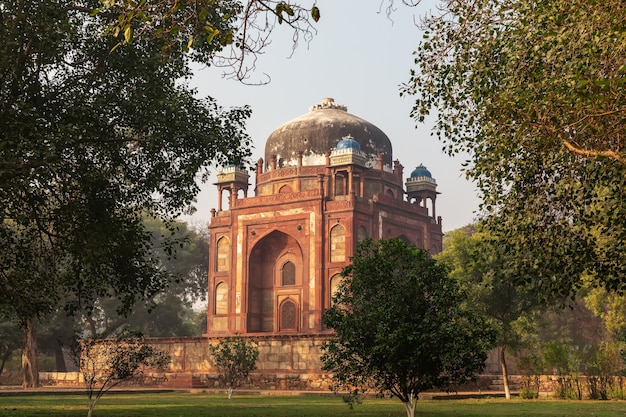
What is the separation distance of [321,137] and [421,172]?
621 cm

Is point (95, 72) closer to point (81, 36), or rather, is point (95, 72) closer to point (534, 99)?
Answer: point (81, 36)

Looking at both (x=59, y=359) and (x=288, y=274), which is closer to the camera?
(x=288, y=274)

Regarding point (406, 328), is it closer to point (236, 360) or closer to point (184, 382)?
point (236, 360)

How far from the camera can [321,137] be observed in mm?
42656

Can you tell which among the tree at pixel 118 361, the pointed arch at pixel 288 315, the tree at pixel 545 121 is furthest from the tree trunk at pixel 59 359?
the tree at pixel 545 121

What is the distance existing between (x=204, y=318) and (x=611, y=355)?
3674cm

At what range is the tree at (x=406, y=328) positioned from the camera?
11586mm

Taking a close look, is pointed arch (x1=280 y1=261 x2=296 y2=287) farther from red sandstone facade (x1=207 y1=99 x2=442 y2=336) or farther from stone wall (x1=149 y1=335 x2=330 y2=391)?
stone wall (x1=149 y1=335 x2=330 y2=391)

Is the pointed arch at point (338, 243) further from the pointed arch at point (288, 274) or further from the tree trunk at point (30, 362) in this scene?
the tree trunk at point (30, 362)

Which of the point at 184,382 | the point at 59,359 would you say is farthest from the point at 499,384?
the point at 59,359

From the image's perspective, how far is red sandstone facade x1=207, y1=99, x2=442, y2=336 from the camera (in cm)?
→ 3759

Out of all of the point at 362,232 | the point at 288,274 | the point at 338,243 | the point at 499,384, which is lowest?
the point at 499,384

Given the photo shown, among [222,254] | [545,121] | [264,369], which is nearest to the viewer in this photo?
[545,121]

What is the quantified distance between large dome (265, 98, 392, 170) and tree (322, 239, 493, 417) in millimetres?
29603
